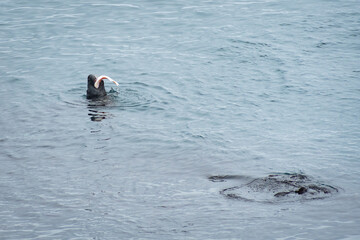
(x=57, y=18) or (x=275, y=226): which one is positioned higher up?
(x=57, y=18)

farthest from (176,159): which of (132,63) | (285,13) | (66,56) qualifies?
(285,13)

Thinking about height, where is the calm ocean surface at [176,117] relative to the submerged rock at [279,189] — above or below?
above

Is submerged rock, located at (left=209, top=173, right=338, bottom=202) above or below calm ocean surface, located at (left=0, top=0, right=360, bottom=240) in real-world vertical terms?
below

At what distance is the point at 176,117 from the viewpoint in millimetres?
14117

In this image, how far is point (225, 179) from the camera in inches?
415

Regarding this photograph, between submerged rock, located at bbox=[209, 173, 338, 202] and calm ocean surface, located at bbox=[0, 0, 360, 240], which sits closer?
calm ocean surface, located at bbox=[0, 0, 360, 240]

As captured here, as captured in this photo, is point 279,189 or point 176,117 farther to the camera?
point 176,117

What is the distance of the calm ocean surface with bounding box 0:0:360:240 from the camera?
9055 millimetres

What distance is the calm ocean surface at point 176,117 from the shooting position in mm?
9055

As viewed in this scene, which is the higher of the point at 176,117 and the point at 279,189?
the point at 176,117

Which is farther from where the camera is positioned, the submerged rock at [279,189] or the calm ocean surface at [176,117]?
the submerged rock at [279,189]

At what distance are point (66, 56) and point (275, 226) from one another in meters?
12.1

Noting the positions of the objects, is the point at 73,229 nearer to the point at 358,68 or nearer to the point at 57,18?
the point at 358,68

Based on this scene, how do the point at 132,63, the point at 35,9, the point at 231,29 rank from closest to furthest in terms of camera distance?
the point at 132,63 → the point at 231,29 → the point at 35,9
